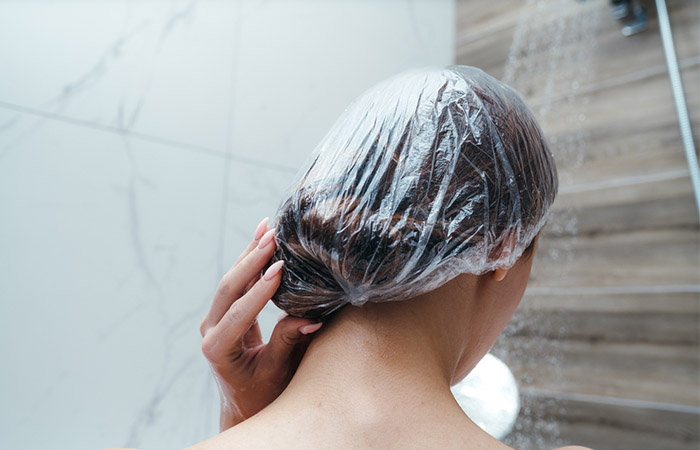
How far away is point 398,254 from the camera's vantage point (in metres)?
0.53

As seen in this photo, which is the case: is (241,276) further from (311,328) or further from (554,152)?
(554,152)

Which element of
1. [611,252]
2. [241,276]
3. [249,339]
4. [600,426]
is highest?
[241,276]

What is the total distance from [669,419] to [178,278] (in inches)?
46.2

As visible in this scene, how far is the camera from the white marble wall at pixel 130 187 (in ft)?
3.79

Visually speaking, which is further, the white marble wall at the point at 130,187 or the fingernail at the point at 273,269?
the white marble wall at the point at 130,187

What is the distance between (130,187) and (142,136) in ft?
0.39

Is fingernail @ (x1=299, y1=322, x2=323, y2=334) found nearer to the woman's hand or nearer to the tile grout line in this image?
the woman's hand

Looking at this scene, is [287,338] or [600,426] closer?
[287,338]

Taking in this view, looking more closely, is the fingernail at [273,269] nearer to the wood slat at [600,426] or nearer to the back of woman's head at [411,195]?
the back of woman's head at [411,195]

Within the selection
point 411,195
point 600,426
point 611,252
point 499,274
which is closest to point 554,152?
point 611,252

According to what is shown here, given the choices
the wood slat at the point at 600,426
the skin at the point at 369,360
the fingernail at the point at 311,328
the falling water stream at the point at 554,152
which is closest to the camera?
the skin at the point at 369,360

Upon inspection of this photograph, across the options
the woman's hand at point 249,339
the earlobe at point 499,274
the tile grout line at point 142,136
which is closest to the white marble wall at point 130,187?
the tile grout line at point 142,136

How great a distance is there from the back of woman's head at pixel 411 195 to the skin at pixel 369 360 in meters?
0.03

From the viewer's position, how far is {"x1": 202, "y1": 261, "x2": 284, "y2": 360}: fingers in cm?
60
